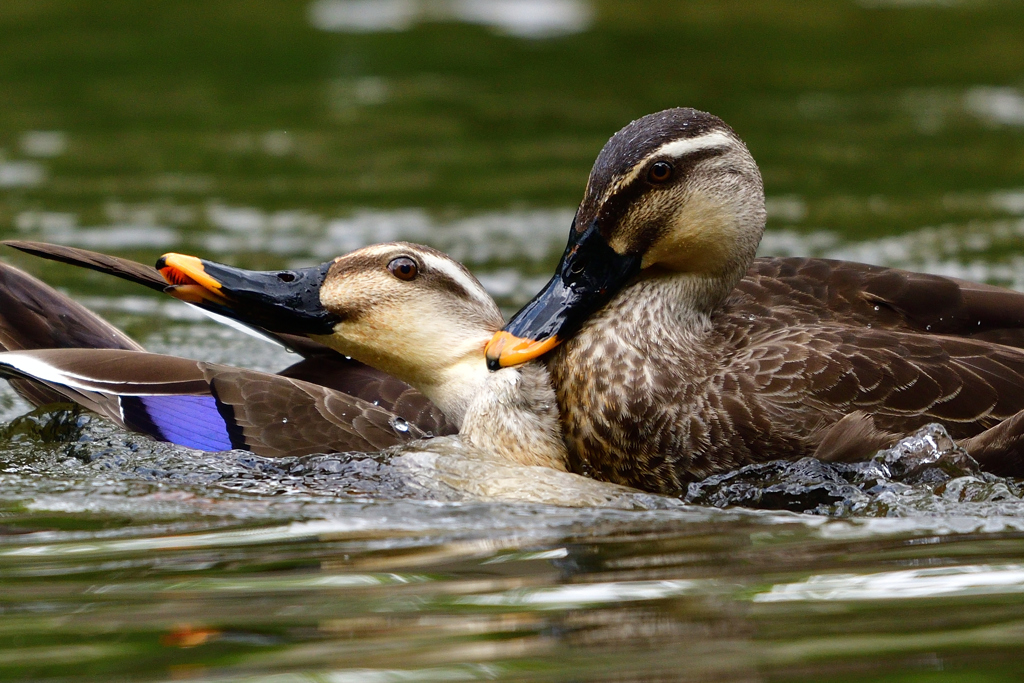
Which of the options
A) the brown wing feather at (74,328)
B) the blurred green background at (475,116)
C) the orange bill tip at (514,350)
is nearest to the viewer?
the orange bill tip at (514,350)

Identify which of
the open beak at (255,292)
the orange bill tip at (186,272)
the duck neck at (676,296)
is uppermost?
the orange bill tip at (186,272)

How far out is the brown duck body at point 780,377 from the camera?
17.7 feet

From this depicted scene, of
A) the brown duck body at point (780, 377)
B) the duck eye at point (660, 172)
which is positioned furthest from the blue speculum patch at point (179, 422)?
the duck eye at point (660, 172)

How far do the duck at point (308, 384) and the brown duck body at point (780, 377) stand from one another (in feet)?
0.97

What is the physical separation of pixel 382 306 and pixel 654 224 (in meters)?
1.32

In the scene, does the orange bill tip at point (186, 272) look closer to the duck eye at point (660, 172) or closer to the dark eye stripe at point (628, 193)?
the dark eye stripe at point (628, 193)

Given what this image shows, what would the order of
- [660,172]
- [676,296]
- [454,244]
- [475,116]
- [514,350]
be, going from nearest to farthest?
[660,172] → [514,350] → [676,296] → [454,244] → [475,116]

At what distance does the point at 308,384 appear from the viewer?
6344 mm

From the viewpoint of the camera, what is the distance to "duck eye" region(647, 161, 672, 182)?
557 centimetres

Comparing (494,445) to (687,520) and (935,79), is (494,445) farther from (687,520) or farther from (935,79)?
(935,79)

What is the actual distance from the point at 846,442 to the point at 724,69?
34.7 ft

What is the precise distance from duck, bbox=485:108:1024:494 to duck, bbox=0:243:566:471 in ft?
0.95

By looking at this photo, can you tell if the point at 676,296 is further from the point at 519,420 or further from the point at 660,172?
the point at 519,420

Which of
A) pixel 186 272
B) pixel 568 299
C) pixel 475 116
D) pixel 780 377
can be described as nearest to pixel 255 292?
pixel 186 272
